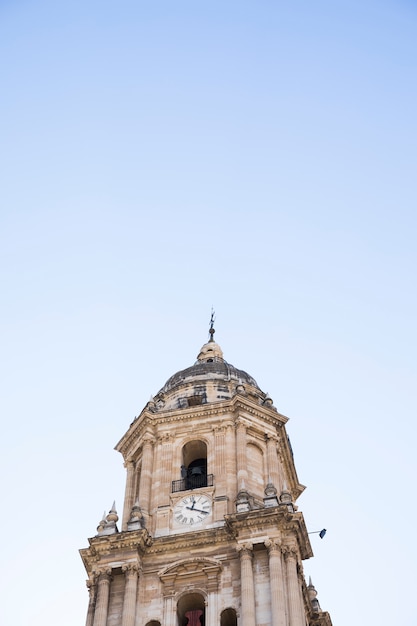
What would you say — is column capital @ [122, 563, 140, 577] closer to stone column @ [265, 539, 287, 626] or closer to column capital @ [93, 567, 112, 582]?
column capital @ [93, 567, 112, 582]

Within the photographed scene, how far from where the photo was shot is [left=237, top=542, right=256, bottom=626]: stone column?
36.3 meters

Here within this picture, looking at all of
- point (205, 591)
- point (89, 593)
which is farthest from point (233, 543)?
point (89, 593)

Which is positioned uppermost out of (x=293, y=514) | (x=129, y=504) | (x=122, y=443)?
(x=122, y=443)

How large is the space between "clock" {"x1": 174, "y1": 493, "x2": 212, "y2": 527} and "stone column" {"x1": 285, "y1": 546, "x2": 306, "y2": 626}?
411 centimetres

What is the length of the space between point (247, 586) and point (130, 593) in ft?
14.1

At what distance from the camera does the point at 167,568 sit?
39.2 m

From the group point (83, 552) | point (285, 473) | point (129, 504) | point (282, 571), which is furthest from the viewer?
point (285, 473)

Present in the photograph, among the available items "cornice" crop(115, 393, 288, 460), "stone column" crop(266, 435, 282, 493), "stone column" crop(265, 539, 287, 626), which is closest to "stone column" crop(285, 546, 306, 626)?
"stone column" crop(265, 539, 287, 626)

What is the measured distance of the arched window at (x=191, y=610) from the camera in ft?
125

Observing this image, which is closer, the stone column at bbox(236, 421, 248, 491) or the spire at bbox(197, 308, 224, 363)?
the stone column at bbox(236, 421, 248, 491)

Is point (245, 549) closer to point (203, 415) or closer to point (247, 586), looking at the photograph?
point (247, 586)

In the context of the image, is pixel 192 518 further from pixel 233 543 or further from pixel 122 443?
pixel 122 443

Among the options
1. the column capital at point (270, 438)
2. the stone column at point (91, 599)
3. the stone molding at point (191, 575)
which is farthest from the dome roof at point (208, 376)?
the stone column at point (91, 599)

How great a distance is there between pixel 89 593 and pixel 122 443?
929 cm
